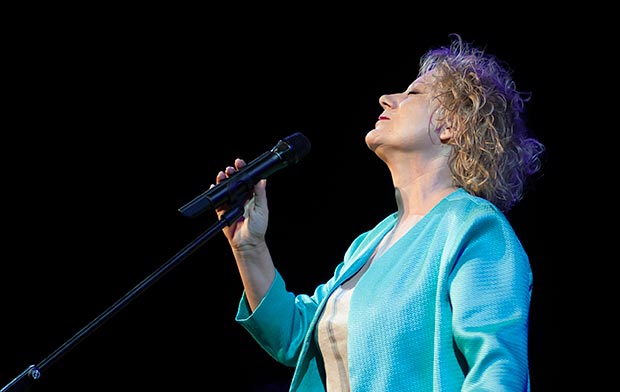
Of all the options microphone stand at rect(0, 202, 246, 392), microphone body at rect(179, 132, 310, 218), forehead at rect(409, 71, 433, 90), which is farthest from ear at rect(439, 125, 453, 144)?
microphone stand at rect(0, 202, 246, 392)

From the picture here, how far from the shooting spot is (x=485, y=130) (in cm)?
190

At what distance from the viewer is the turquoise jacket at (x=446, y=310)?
1.43 m

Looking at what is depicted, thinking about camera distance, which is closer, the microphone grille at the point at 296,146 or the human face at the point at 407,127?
the microphone grille at the point at 296,146

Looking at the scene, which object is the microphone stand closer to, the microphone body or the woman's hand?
the microphone body

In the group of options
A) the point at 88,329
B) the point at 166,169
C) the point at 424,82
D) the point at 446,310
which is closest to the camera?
the point at 88,329

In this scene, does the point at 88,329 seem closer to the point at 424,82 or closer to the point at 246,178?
the point at 246,178

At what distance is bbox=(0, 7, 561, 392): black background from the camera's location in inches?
122

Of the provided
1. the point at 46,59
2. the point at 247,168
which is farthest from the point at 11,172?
the point at 247,168

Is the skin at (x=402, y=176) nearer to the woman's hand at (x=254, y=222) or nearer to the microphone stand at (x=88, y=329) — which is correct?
the woman's hand at (x=254, y=222)

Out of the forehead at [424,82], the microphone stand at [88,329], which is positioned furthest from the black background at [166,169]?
the microphone stand at [88,329]

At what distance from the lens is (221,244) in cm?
335

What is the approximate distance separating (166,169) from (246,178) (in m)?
1.64

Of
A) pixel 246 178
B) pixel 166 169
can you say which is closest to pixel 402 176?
pixel 246 178

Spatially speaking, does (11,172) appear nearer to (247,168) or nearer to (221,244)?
(221,244)
